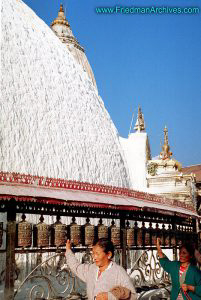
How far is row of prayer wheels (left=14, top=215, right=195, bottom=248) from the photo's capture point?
171 inches

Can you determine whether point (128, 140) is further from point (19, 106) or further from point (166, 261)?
point (166, 261)

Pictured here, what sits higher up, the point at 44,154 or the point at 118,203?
the point at 44,154

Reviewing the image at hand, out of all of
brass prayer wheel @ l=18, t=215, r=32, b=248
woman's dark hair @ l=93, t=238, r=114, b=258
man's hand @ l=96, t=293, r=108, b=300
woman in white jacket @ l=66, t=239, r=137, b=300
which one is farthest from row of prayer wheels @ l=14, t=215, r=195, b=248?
man's hand @ l=96, t=293, r=108, b=300

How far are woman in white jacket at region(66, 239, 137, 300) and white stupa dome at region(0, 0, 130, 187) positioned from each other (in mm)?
5027

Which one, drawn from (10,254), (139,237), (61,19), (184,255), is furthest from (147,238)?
(61,19)

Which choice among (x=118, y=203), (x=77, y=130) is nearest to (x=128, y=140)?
Result: (x=77, y=130)

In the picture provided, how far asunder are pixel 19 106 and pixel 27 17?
3286mm

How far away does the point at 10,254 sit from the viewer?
4.05 m

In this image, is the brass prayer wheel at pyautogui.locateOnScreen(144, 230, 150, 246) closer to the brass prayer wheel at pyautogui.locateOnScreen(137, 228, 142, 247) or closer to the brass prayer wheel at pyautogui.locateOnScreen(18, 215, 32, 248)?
the brass prayer wheel at pyautogui.locateOnScreen(137, 228, 142, 247)

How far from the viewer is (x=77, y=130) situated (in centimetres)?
965

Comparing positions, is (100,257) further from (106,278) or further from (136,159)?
(136,159)

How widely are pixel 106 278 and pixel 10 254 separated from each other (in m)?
1.51

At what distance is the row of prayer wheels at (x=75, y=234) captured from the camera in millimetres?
4355

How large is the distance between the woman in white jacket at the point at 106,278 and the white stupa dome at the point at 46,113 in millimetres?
5027
